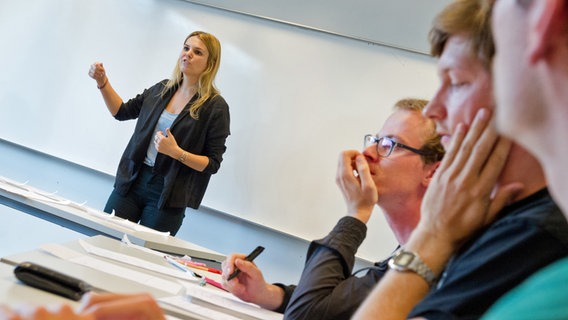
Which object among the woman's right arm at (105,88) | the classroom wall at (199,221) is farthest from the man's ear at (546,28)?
the classroom wall at (199,221)

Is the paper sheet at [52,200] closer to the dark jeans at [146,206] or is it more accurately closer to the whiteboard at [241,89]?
the dark jeans at [146,206]

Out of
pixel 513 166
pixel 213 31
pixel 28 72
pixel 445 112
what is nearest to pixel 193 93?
pixel 213 31

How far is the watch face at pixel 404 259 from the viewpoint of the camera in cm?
105

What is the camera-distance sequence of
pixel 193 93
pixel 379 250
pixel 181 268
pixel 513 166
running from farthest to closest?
pixel 379 250
pixel 193 93
pixel 181 268
pixel 513 166

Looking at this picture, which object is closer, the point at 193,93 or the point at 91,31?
the point at 193,93

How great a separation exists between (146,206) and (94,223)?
74 centimetres

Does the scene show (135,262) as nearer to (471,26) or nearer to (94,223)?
(94,223)

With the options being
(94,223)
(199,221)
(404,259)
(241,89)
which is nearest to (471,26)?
(404,259)

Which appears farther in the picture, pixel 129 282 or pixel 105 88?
pixel 105 88

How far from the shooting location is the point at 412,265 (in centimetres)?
104

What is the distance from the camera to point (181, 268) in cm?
187

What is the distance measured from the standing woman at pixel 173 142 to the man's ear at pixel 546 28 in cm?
250

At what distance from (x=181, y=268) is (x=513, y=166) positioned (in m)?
1.19

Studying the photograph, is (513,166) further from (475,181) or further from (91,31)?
(91,31)
